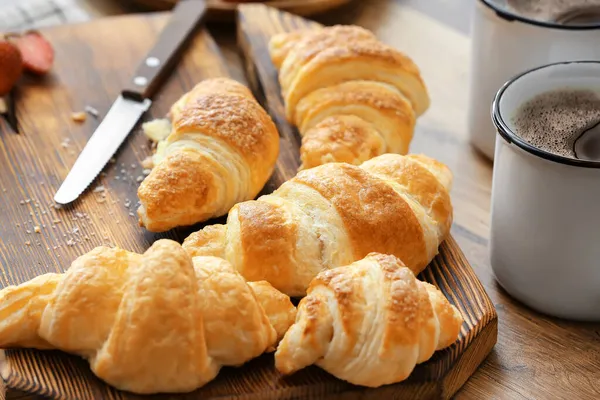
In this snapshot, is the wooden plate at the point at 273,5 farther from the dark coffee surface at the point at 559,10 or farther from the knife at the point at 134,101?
the dark coffee surface at the point at 559,10

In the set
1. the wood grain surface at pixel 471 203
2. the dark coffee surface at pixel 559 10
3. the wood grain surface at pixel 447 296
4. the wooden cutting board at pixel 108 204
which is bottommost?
the wood grain surface at pixel 471 203

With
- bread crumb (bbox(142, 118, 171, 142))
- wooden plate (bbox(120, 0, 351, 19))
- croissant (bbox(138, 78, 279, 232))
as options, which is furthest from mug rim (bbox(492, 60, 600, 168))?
wooden plate (bbox(120, 0, 351, 19))

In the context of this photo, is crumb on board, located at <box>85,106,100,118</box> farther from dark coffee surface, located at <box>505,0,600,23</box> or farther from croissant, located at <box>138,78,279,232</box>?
dark coffee surface, located at <box>505,0,600,23</box>

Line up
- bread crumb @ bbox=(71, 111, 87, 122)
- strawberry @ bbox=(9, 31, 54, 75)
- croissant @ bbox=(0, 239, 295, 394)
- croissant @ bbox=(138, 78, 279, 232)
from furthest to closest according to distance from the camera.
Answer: strawberry @ bbox=(9, 31, 54, 75)
bread crumb @ bbox=(71, 111, 87, 122)
croissant @ bbox=(138, 78, 279, 232)
croissant @ bbox=(0, 239, 295, 394)

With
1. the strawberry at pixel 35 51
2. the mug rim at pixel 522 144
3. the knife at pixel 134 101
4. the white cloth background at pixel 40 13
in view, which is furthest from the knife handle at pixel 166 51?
the mug rim at pixel 522 144

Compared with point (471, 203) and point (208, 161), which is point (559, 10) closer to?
point (471, 203)

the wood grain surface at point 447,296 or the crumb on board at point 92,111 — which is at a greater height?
the crumb on board at point 92,111

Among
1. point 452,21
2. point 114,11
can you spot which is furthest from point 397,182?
point 114,11

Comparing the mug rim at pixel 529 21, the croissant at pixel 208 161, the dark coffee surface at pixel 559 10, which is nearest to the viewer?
the croissant at pixel 208 161
